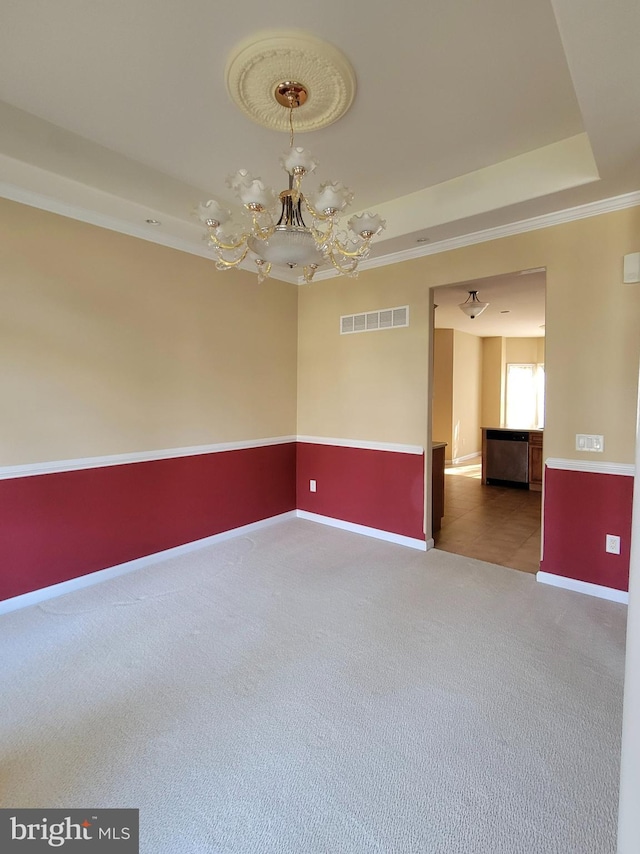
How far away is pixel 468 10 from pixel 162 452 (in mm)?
3262

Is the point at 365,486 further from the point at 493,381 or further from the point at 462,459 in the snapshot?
the point at 493,381

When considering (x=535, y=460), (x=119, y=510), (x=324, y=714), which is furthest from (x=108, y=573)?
(x=535, y=460)

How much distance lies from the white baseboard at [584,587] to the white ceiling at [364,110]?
2638 mm

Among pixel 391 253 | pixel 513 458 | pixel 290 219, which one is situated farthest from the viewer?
pixel 513 458

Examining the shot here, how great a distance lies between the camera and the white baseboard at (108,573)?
2753 millimetres

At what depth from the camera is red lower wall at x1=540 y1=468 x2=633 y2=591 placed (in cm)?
280

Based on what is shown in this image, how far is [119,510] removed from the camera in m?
3.24

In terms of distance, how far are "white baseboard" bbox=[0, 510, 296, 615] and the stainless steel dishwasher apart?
157 inches

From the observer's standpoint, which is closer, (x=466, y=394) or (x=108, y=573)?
(x=108, y=573)

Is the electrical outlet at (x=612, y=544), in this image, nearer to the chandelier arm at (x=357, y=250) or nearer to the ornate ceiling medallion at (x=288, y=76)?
the chandelier arm at (x=357, y=250)

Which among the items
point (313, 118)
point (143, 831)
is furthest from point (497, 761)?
point (313, 118)

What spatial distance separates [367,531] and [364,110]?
3.39 meters

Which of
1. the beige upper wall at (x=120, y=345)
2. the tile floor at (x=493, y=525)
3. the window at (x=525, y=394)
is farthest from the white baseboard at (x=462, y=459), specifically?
the beige upper wall at (x=120, y=345)

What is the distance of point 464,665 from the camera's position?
7.06ft
